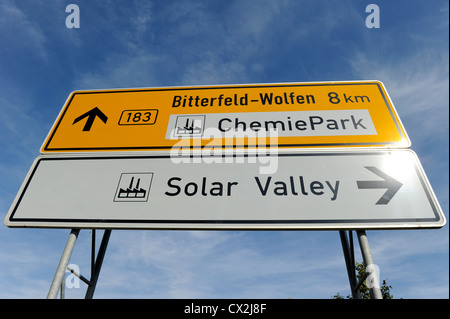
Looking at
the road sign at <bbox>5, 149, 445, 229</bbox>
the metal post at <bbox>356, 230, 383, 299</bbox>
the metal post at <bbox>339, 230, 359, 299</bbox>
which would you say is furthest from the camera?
the metal post at <bbox>339, 230, 359, 299</bbox>

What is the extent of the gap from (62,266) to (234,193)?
155 cm

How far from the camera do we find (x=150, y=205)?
2.17 meters

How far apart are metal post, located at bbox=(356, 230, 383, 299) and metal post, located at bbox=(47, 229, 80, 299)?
2398 millimetres

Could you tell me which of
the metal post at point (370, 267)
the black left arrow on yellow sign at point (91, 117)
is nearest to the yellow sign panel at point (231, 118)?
the black left arrow on yellow sign at point (91, 117)

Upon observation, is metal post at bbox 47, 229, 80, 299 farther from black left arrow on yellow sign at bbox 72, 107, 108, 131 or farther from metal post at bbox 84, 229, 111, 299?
black left arrow on yellow sign at bbox 72, 107, 108, 131

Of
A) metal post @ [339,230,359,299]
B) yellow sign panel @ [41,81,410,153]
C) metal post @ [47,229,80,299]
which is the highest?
yellow sign panel @ [41,81,410,153]

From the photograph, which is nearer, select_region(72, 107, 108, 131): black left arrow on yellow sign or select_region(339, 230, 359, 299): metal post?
select_region(339, 230, 359, 299): metal post

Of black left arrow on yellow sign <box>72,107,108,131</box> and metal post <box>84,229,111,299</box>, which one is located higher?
black left arrow on yellow sign <box>72,107,108,131</box>

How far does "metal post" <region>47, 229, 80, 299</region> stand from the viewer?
76.8 inches

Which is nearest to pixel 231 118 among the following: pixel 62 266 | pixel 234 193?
pixel 234 193

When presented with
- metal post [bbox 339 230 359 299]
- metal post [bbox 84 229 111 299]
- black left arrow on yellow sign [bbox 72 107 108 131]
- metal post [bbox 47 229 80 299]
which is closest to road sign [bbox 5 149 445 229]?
metal post [bbox 47 229 80 299]

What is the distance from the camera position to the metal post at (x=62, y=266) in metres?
1.95

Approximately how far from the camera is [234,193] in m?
2.18

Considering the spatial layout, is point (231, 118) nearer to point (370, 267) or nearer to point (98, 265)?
point (370, 267)
